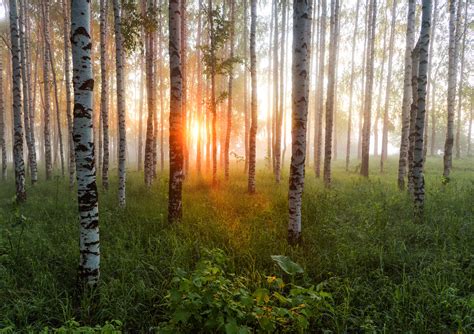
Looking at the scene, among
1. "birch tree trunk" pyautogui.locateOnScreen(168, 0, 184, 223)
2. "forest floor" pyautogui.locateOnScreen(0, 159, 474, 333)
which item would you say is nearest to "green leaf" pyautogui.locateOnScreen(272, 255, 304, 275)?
"forest floor" pyautogui.locateOnScreen(0, 159, 474, 333)

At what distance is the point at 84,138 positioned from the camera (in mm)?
3926

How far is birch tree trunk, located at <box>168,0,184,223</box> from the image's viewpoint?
6590 millimetres

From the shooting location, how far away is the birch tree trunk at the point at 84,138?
3873mm

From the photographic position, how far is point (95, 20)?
59.5 feet

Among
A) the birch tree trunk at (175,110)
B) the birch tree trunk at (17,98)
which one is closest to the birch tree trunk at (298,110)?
the birch tree trunk at (175,110)

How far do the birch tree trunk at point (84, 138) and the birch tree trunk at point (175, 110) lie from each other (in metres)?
2.66

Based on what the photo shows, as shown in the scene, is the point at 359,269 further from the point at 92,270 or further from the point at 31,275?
the point at 31,275

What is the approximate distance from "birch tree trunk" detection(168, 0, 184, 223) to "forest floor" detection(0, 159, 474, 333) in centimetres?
50

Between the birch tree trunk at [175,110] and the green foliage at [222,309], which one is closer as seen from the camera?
the green foliage at [222,309]

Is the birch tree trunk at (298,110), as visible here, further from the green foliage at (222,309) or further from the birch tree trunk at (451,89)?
the birch tree trunk at (451,89)

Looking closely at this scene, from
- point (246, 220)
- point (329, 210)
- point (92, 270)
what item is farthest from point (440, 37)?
point (92, 270)

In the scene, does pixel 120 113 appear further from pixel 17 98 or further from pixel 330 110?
pixel 330 110

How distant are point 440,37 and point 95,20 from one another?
89.2ft

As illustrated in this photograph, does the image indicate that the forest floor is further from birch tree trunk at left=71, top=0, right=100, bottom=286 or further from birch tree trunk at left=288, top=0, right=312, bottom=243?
birch tree trunk at left=288, top=0, right=312, bottom=243
